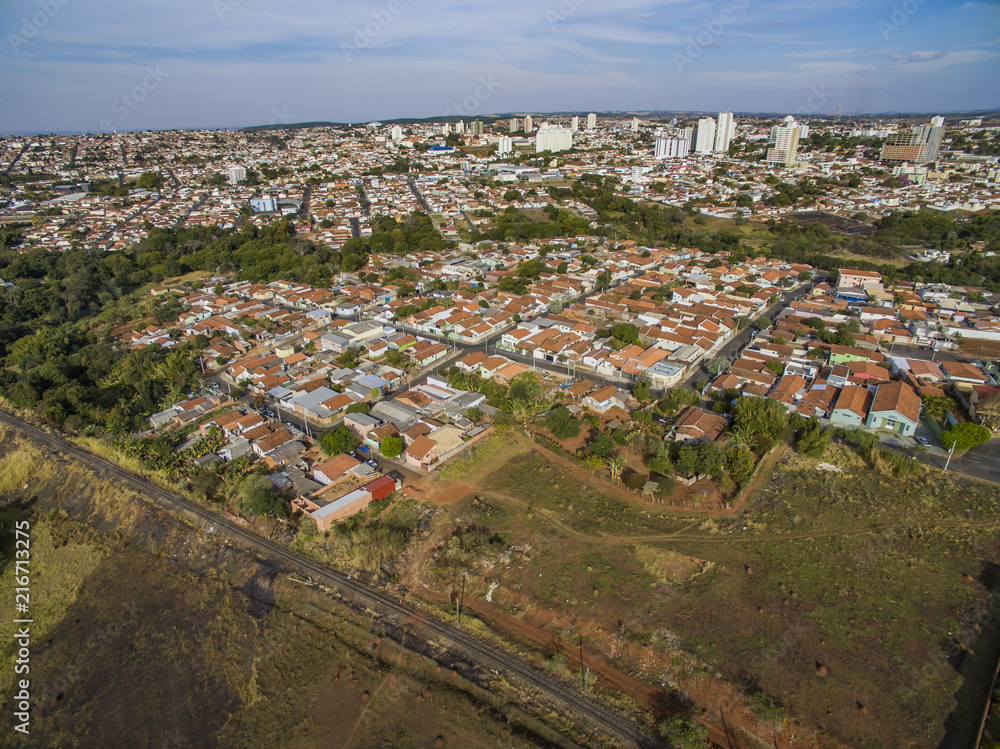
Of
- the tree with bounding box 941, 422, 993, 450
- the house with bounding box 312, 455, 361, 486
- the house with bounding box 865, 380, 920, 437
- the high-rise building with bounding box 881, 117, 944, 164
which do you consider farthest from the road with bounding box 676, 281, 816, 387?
the high-rise building with bounding box 881, 117, 944, 164

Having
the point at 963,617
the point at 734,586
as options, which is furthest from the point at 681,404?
the point at 963,617

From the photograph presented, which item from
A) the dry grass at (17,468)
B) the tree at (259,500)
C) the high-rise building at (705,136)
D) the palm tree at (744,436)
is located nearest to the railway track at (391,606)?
the tree at (259,500)

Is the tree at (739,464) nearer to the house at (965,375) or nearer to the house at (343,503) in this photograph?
the house at (343,503)

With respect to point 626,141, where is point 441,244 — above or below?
below

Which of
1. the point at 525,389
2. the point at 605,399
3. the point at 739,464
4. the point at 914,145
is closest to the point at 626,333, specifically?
the point at 605,399

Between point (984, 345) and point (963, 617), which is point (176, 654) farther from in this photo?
point (984, 345)

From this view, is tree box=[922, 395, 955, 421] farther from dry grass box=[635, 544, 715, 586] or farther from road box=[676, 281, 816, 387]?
dry grass box=[635, 544, 715, 586]

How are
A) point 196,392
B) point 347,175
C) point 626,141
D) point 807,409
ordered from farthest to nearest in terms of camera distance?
point 626,141
point 347,175
point 196,392
point 807,409
